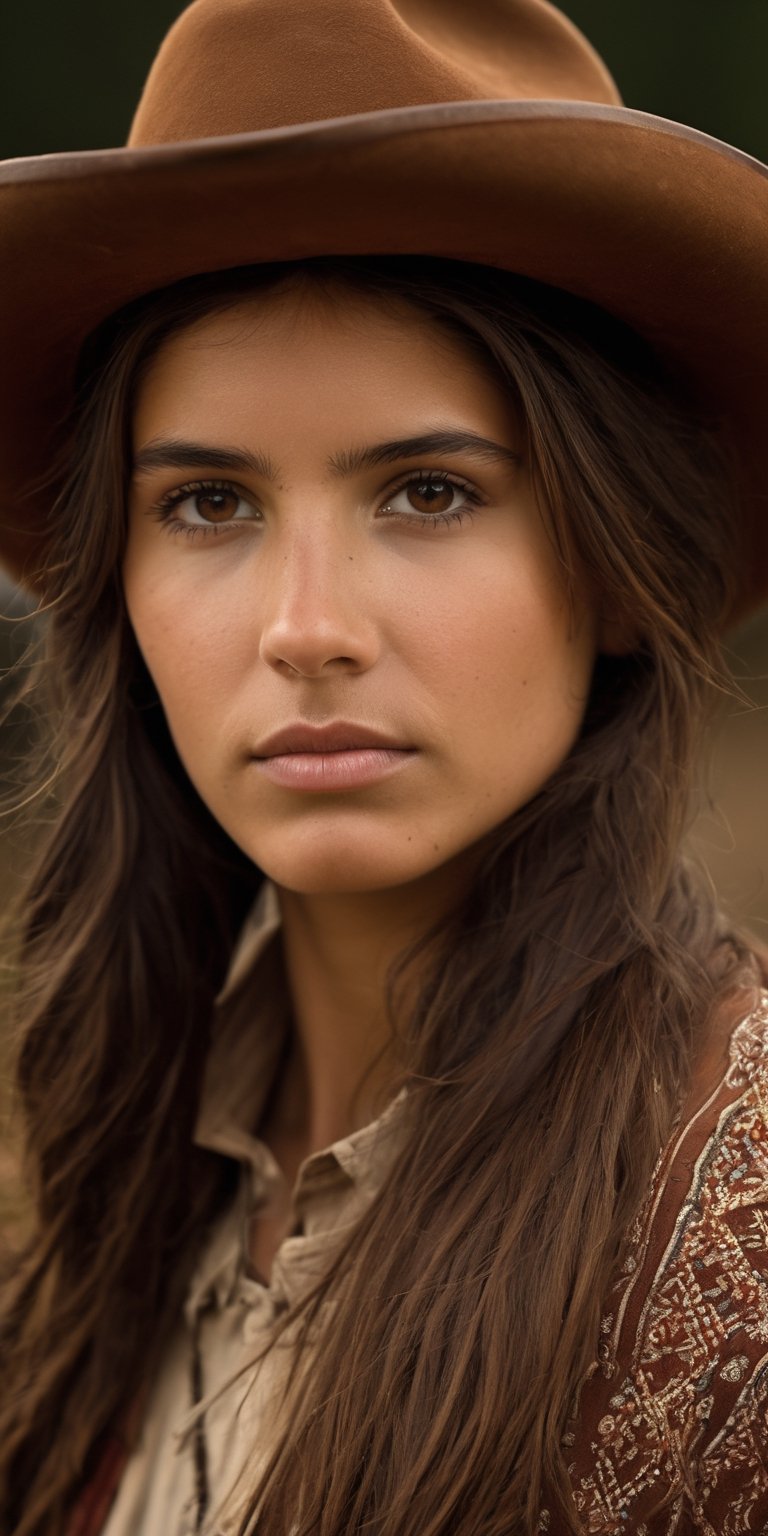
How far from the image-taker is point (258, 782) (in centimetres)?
169

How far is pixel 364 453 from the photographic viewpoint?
5.24 feet

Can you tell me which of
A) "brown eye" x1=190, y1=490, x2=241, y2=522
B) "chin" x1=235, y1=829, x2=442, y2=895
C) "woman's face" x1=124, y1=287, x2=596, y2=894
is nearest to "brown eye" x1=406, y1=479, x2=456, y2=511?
"woman's face" x1=124, y1=287, x2=596, y2=894

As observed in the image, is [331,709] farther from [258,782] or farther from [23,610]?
[23,610]

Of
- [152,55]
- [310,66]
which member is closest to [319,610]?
[310,66]

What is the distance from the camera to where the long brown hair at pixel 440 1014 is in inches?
56.8

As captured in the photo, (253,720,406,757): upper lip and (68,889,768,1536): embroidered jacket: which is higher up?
(253,720,406,757): upper lip

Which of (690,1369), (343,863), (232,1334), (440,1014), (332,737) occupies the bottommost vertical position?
(690,1369)

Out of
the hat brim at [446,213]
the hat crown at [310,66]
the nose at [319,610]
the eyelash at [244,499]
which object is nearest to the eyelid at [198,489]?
the eyelash at [244,499]

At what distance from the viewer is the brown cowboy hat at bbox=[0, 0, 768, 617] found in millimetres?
1397

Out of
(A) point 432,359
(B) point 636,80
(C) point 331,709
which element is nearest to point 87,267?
(A) point 432,359

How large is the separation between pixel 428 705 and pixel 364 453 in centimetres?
28

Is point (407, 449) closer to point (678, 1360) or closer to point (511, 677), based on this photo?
point (511, 677)

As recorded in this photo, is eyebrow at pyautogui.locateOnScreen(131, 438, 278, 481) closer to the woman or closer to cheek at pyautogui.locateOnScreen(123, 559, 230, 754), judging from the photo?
the woman

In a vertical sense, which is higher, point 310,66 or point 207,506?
point 310,66
